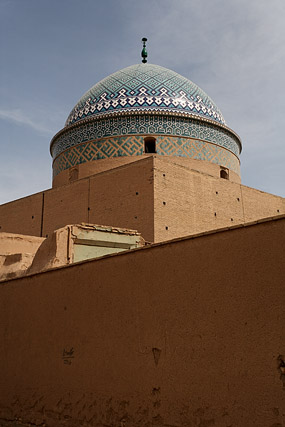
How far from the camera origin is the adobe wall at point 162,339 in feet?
10.0

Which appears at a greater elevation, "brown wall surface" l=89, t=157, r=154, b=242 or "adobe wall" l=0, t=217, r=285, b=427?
"brown wall surface" l=89, t=157, r=154, b=242

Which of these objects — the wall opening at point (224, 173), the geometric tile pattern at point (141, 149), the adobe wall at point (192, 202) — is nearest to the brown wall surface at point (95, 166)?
the geometric tile pattern at point (141, 149)

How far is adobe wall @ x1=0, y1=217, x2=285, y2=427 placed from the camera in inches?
120

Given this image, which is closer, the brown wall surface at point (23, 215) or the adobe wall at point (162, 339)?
the adobe wall at point (162, 339)

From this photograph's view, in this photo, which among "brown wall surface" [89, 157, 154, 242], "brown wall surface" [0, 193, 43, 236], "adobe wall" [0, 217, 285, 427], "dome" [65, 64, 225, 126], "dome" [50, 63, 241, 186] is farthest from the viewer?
"dome" [65, 64, 225, 126]

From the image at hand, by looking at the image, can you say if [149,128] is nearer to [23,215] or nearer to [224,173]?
[224,173]

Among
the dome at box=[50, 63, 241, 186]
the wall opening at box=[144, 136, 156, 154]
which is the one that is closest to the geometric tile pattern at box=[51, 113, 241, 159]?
the dome at box=[50, 63, 241, 186]

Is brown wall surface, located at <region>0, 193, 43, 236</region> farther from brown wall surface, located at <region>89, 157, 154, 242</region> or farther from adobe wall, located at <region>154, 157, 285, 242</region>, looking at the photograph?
adobe wall, located at <region>154, 157, 285, 242</region>

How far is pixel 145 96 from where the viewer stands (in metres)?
12.6

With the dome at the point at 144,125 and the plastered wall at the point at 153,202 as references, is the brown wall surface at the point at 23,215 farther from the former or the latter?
the dome at the point at 144,125

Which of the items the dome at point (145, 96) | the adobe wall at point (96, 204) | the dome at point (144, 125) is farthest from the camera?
the dome at point (145, 96)

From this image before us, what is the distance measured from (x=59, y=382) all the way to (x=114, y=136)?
8.29m

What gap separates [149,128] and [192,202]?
3060mm

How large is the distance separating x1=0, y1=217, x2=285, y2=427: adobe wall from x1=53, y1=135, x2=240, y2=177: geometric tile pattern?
7.03 m
